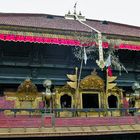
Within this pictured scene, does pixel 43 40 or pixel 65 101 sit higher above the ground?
pixel 43 40

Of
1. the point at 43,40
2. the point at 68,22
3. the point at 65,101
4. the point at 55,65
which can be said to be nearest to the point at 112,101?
the point at 65,101

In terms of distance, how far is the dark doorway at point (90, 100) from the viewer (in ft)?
53.9

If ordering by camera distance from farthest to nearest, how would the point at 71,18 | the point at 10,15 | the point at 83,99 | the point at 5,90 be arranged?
the point at 71,18 → the point at 10,15 → the point at 83,99 → the point at 5,90

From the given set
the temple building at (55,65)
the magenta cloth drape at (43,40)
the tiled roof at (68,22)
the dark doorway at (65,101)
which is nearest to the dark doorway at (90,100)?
the temple building at (55,65)

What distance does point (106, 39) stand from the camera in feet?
52.6

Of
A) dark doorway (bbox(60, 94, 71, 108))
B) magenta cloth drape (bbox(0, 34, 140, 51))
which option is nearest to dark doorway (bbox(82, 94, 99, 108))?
dark doorway (bbox(60, 94, 71, 108))

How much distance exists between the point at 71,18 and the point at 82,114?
10459mm

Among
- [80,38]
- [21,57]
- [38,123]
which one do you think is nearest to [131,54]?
[80,38]

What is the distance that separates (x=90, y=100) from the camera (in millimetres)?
16906

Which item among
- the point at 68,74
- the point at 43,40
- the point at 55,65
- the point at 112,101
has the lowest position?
the point at 112,101

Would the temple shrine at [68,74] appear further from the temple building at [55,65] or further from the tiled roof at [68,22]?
the tiled roof at [68,22]

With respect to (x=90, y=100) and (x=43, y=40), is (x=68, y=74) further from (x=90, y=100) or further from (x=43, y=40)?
(x=43, y=40)

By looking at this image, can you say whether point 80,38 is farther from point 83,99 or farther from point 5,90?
point 5,90

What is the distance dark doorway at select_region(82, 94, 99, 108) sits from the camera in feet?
53.9
